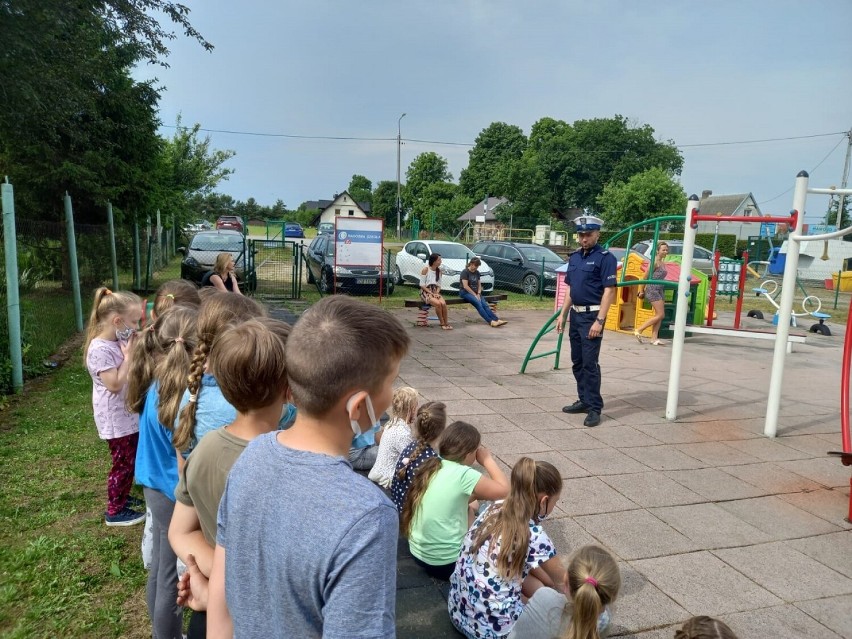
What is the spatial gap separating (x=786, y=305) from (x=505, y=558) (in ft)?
14.6

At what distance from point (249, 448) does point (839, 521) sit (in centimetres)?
430

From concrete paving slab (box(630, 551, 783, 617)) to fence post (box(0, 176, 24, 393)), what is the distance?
6.09 metres

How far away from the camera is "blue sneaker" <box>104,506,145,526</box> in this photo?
11.9 ft

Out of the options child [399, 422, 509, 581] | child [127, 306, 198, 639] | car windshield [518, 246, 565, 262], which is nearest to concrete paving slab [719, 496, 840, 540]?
child [399, 422, 509, 581]

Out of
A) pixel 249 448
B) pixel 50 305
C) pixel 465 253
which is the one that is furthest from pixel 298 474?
pixel 465 253

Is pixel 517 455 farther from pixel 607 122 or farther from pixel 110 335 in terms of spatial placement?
pixel 607 122

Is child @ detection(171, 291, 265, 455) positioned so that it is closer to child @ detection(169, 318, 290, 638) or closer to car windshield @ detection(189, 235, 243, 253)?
child @ detection(169, 318, 290, 638)

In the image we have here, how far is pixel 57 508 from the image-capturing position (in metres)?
3.79

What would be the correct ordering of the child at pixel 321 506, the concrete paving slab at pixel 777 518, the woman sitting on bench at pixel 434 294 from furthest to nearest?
1. the woman sitting on bench at pixel 434 294
2. the concrete paving slab at pixel 777 518
3. the child at pixel 321 506

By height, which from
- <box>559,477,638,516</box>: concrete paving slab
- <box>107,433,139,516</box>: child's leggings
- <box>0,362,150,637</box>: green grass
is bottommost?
<box>0,362,150,637</box>: green grass

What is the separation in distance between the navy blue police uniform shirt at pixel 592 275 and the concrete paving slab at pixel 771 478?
1.93m

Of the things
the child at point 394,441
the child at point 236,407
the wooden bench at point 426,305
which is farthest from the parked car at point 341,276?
the child at point 236,407

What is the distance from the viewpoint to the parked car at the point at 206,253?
592 inches

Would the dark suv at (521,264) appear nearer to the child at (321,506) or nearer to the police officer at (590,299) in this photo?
the police officer at (590,299)
